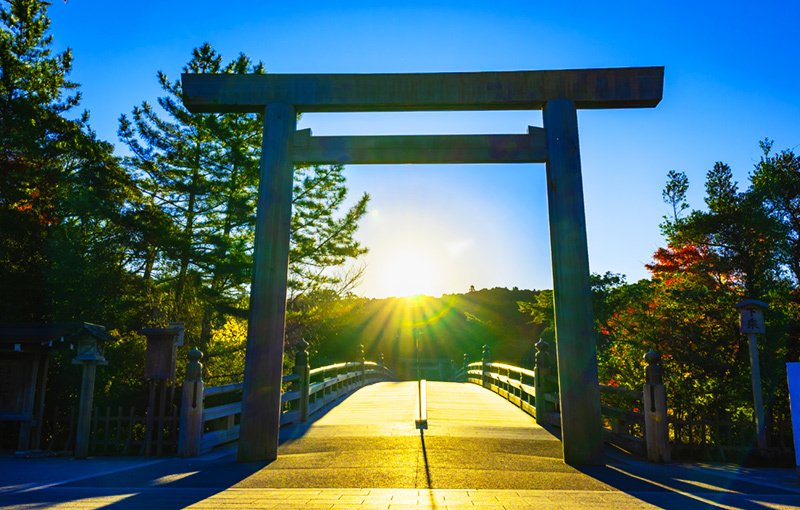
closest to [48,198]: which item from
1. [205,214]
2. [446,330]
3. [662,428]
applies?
[205,214]

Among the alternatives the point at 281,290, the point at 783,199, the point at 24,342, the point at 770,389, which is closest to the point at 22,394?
the point at 24,342

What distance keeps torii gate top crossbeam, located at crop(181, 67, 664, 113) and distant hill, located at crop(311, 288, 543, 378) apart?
27.2 m

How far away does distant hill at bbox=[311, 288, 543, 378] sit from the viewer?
3572 cm

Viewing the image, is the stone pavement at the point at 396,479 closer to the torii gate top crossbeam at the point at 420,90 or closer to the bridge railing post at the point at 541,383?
the bridge railing post at the point at 541,383

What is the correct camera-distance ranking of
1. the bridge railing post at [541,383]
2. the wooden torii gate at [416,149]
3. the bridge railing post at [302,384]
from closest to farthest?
the wooden torii gate at [416,149] < the bridge railing post at [541,383] < the bridge railing post at [302,384]

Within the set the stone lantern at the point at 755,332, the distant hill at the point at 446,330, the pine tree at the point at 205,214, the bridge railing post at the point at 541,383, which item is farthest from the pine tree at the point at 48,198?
the distant hill at the point at 446,330

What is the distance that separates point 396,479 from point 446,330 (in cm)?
3624

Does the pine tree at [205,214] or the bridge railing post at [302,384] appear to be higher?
the pine tree at [205,214]

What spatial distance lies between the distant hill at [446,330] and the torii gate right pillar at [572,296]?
27674 millimetres

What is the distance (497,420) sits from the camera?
31.6ft

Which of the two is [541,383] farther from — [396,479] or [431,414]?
[396,479]

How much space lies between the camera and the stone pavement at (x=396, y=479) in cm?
401

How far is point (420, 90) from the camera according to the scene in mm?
6535

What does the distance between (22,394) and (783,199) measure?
16610 millimetres
